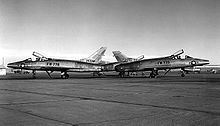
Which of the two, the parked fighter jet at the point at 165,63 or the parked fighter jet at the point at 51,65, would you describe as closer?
the parked fighter jet at the point at 51,65

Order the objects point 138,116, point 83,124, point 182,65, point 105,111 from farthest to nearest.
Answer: point 182,65 < point 105,111 < point 138,116 < point 83,124

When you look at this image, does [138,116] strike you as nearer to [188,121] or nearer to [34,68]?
[188,121]

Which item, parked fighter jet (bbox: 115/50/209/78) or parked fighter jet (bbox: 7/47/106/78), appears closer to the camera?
parked fighter jet (bbox: 7/47/106/78)

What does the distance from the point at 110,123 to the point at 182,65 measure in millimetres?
28161

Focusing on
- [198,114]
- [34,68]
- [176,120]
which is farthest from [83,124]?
[34,68]

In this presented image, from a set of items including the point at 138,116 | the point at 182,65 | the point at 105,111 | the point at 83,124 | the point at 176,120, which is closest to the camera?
the point at 83,124

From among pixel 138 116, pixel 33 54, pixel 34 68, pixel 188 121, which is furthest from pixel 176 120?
pixel 33 54

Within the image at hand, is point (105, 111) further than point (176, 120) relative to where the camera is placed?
Yes

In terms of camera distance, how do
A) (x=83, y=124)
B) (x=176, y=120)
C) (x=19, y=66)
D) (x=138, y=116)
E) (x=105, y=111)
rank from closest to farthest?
(x=83, y=124) → (x=176, y=120) → (x=138, y=116) → (x=105, y=111) → (x=19, y=66)

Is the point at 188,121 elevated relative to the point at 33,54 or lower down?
lower down

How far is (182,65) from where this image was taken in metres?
A: 31.8

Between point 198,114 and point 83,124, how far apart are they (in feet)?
9.36

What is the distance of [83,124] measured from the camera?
16.7 feet

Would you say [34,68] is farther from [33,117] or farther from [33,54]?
[33,117]
